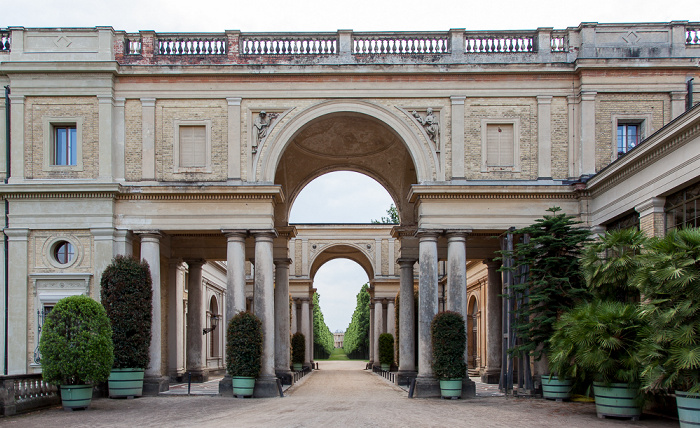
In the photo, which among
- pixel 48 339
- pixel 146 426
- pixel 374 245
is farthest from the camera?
pixel 374 245

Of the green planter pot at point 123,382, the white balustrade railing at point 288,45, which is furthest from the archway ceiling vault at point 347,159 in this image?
the green planter pot at point 123,382

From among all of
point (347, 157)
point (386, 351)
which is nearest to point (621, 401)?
point (347, 157)

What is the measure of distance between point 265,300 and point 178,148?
6.19m

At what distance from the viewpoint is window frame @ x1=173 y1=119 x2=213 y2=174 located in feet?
87.8

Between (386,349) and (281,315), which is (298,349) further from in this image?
(281,315)

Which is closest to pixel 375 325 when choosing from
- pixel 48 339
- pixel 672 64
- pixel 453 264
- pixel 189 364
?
pixel 189 364

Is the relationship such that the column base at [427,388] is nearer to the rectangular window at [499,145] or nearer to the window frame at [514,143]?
the window frame at [514,143]

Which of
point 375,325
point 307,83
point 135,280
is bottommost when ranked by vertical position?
point 375,325

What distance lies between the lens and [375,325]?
2051 inches

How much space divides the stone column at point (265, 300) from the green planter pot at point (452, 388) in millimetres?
5803

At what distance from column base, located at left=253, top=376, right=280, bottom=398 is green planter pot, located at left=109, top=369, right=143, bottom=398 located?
153 inches

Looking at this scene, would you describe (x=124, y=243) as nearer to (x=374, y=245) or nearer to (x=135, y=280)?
(x=135, y=280)

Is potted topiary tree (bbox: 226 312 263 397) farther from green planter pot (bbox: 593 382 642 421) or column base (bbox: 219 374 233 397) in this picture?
green planter pot (bbox: 593 382 642 421)

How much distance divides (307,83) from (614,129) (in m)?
10.9
